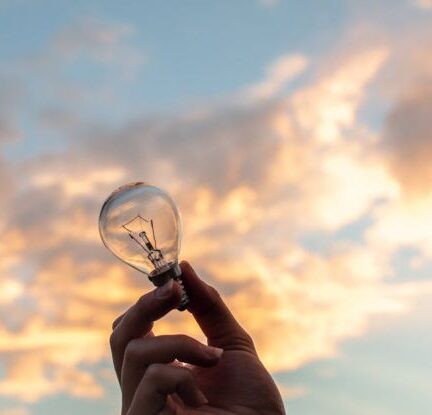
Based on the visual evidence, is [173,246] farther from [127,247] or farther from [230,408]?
[230,408]

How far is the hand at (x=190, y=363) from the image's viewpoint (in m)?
2.77

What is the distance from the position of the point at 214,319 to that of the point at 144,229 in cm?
63

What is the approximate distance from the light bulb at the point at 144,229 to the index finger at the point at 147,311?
1.28ft

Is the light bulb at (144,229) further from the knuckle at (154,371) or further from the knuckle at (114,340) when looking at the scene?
the knuckle at (154,371)

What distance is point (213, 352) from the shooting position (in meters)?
2.98

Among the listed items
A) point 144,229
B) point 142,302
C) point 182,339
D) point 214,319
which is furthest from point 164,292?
point 144,229

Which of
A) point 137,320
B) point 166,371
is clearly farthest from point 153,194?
point 166,371

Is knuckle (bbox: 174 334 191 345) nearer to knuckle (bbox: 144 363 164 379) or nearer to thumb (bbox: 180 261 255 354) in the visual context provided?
knuckle (bbox: 144 363 164 379)

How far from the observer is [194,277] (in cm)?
330

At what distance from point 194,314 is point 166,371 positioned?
503mm

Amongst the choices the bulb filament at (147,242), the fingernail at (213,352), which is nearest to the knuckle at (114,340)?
the fingernail at (213,352)

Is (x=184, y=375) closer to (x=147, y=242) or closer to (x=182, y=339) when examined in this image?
(x=182, y=339)

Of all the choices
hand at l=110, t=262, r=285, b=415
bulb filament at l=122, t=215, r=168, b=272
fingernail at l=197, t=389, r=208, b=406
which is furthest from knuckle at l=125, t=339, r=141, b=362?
bulb filament at l=122, t=215, r=168, b=272

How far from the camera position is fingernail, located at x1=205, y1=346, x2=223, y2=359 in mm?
2949
